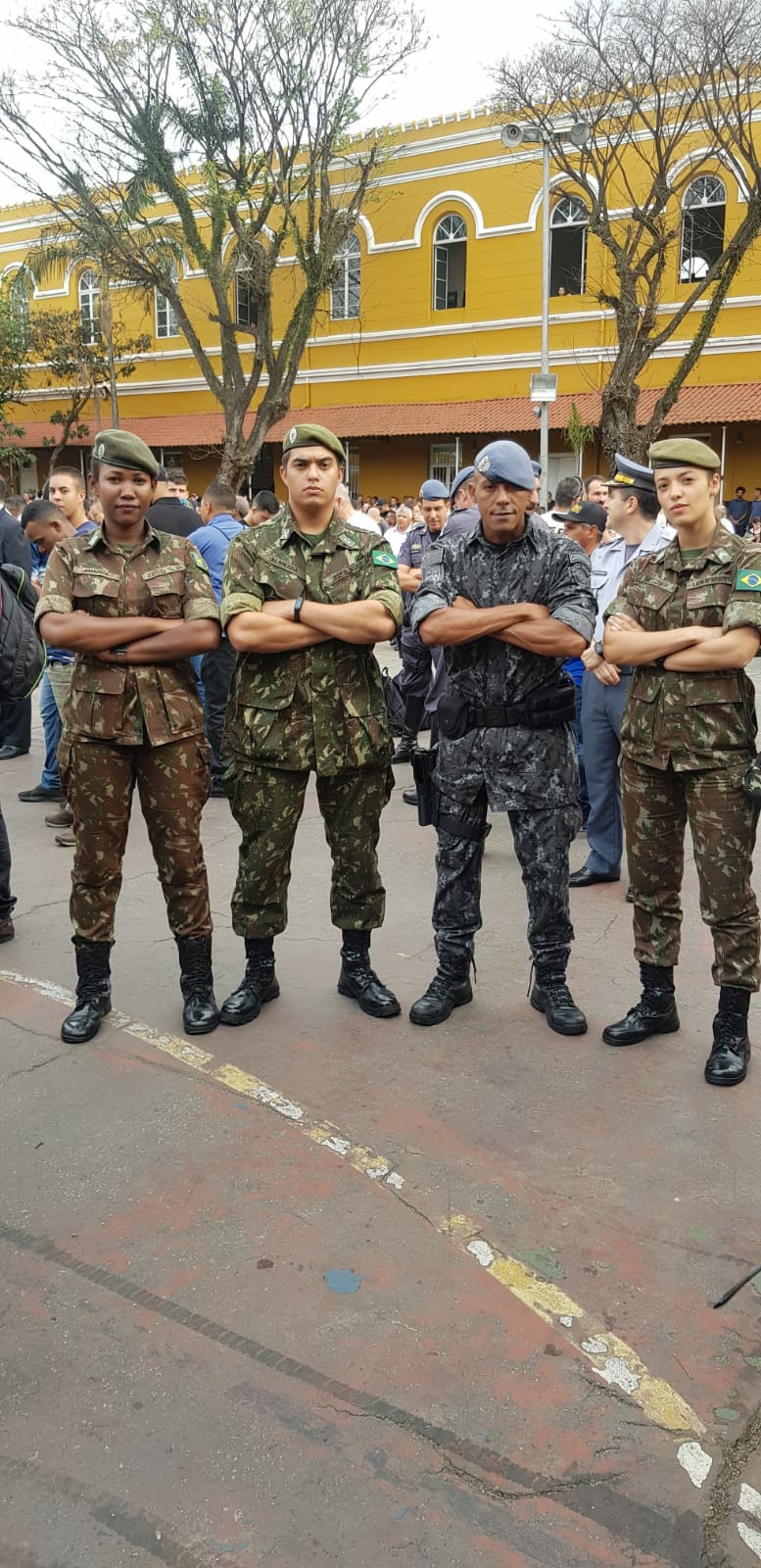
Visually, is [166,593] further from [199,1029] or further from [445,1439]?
[445,1439]

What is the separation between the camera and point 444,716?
389 centimetres

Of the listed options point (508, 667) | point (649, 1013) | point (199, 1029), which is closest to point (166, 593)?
point (508, 667)

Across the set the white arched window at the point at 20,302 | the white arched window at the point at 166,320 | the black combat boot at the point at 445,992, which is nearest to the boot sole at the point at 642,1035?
the black combat boot at the point at 445,992

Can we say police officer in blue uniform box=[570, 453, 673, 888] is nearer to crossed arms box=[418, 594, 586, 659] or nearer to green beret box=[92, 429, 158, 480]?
crossed arms box=[418, 594, 586, 659]

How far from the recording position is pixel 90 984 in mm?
3941

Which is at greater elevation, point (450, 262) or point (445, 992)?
point (450, 262)

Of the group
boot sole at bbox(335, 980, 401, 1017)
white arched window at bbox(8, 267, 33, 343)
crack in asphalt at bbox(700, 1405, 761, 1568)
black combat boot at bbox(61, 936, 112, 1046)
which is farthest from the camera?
white arched window at bbox(8, 267, 33, 343)

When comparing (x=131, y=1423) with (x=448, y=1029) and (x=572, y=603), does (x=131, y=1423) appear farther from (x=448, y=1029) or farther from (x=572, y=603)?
(x=572, y=603)

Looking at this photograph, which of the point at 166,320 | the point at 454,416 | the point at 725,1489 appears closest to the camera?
the point at 725,1489

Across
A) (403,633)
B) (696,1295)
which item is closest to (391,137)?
(403,633)

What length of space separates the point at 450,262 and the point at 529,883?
26504mm

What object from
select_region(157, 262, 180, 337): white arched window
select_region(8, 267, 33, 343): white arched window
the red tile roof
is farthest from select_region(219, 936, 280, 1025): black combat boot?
select_region(8, 267, 33, 343): white arched window

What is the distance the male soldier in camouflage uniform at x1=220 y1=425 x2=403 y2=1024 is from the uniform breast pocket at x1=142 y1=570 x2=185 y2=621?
0.15 m

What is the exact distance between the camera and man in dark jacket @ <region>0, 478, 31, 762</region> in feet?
17.5
